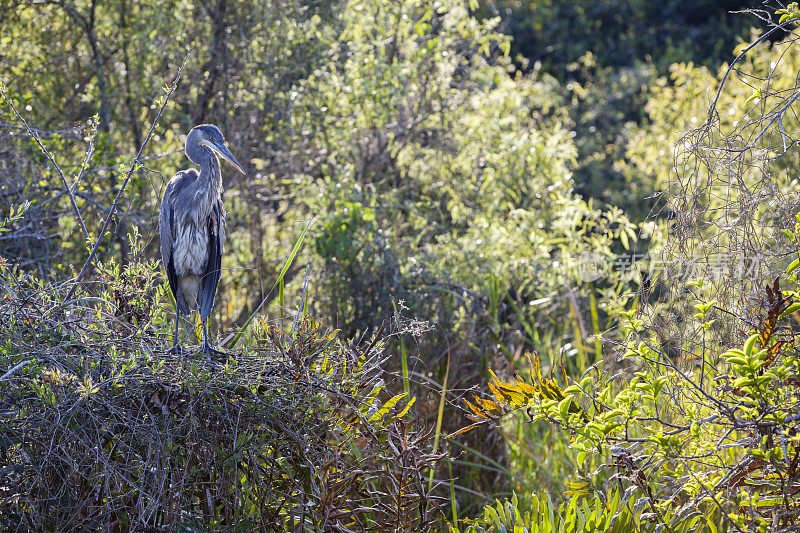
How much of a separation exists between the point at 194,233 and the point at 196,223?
0.07 m

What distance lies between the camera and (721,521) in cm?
294

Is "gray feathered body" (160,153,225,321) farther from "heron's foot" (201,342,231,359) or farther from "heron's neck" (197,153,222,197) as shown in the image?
"heron's foot" (201,342,231,359)

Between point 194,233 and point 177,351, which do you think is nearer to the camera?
point 177,351

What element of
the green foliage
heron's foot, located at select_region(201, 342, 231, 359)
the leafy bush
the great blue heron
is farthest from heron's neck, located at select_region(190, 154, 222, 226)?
the green foliage

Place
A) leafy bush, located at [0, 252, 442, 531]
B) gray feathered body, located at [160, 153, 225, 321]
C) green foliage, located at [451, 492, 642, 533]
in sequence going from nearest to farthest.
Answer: leafy bush, located at [0, 252, 442, 531] < green foliage, located at [451, 492, 642, 533] < gray feathered body, located at [160, 153, 225, 321]

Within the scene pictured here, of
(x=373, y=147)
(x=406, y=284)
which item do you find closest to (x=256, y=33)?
(x=373, y=147)

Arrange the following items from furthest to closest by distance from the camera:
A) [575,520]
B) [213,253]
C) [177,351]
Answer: [213,253] → [575,520] → [177,351]

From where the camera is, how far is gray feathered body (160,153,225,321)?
3838 mm

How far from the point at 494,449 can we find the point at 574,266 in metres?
1.19

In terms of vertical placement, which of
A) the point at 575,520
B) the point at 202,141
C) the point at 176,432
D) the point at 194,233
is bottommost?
the point at 575,520

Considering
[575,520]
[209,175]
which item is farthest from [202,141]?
[575,520]

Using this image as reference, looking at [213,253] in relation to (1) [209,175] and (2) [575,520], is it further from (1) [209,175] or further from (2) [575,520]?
(2) [575,520]

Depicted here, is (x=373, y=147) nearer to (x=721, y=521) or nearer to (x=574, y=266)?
(x=574, y=266)

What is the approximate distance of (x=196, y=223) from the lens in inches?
153
